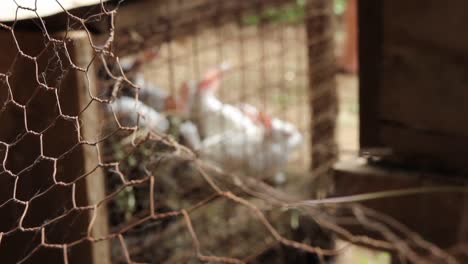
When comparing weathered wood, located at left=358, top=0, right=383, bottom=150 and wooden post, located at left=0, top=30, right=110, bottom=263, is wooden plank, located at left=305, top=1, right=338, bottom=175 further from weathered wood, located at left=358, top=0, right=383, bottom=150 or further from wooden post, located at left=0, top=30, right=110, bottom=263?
wooden post, located at left=0, top=30, right=110, bottom=263

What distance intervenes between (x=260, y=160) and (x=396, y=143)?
142 centimetres

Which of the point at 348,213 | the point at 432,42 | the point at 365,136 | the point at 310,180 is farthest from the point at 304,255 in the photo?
the point at 432,42

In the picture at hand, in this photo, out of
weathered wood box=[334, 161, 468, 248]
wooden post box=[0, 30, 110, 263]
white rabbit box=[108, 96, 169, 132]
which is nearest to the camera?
wooden post box=[0, 30, 110, 263]

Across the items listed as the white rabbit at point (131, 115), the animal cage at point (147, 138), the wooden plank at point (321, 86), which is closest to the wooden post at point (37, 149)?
the animal cage at point (147, 138)

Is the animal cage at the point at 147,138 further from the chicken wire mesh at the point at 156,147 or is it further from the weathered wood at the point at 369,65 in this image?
the weathered wood at the point at 369,65

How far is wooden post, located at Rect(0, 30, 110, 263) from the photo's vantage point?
67 centimetres

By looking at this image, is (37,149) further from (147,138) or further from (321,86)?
(321,86)

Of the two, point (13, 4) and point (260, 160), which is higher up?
point (13, 4)

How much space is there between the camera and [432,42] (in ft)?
3.12

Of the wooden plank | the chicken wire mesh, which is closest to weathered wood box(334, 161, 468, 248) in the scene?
the chicken wire mesh

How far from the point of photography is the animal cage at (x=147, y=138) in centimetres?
69

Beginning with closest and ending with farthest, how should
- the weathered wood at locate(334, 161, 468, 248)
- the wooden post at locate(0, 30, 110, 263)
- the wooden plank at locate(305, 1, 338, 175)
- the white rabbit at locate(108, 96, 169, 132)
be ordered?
1. the wooden post at locate(0, 30, 110, 263)
2. the weathered wood at locate(334, 161, 468, 248)
3. the white rabbit at locate(108, 96, 169, 132)
4. the wooden plank at locate(305, 1, 338, 175)

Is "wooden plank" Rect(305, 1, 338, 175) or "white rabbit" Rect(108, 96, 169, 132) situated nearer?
"white rabbit" Rect(108, 96, 169, 132)

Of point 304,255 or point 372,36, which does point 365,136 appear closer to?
point 372,36
